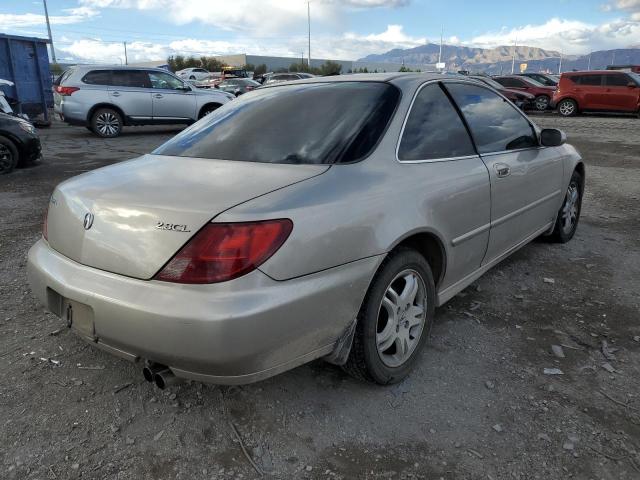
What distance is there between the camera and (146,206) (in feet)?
6.69

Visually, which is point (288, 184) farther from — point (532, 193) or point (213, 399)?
point (532, 193)

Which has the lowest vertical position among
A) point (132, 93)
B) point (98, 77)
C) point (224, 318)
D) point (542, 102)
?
point (542, 102)

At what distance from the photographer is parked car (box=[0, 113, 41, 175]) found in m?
8.02

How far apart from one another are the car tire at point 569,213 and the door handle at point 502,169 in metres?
1.47

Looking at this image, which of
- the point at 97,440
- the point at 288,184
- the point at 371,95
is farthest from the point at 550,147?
the point at 97,440

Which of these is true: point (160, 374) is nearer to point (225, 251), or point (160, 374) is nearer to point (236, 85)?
point (225, 251)

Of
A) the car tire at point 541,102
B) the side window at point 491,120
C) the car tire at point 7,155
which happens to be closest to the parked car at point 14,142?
the car tire at point 7,155

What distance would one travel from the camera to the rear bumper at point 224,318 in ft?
6.06

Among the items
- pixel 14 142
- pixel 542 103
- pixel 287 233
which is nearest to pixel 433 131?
pixel 287 233

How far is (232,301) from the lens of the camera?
1.84 metres

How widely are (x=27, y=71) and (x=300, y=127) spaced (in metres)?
15.4

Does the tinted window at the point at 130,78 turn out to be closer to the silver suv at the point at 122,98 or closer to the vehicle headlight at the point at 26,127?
the silver suv at the point at 122,98

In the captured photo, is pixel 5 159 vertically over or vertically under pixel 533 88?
under

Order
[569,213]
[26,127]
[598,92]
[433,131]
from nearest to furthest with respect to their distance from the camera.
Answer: [433,131], [569,213], [26,127], [598,92]
